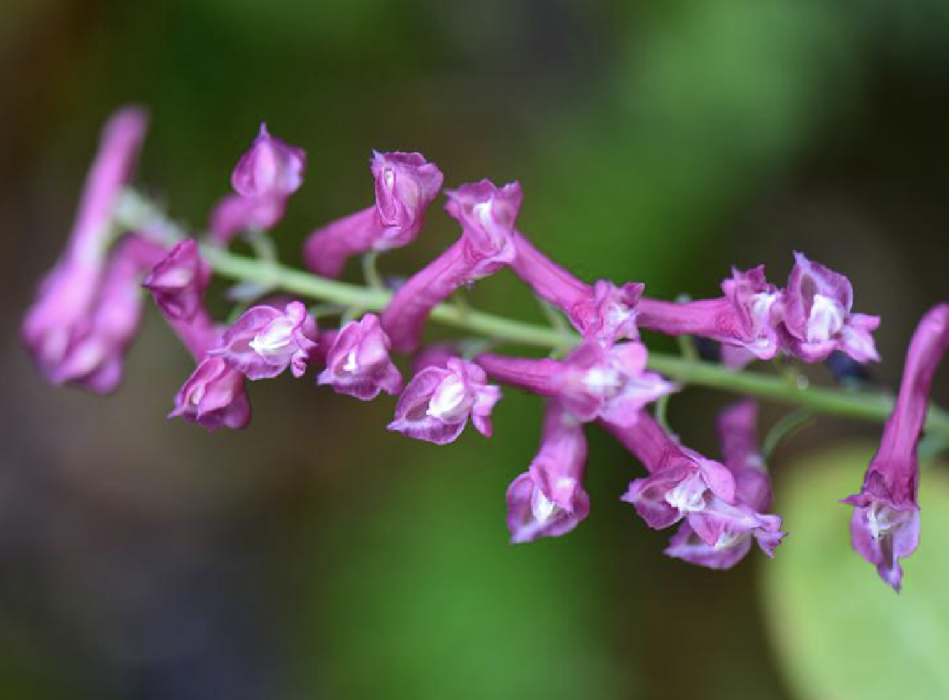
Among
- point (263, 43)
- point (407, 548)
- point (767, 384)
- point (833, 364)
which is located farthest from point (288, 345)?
point (263, 43)

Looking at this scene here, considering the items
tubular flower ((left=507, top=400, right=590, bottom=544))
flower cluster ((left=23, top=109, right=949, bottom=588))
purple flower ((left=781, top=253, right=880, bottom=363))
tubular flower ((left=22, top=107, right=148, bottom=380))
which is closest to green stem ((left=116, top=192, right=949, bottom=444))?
flower cluster ((left=23, top=109, right=949, bottom=588))

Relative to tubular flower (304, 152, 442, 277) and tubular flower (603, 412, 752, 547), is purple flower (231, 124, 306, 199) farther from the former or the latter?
tubular flower (603, 412, 752, 547)

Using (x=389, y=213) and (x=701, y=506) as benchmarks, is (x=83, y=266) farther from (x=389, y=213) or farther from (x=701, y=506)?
(x=701, y=506)

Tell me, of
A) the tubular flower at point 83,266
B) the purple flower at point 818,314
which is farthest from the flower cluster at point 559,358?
the tubular flower at point 83,266

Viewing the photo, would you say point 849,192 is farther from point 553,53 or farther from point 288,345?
point 288,345

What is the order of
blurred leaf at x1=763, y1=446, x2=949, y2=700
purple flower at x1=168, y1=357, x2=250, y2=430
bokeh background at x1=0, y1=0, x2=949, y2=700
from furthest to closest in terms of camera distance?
bokeh background at x1=0, y1=0, x2=949, y2=700 → blurred leaf at x1=763, y1=446, x2=949, y2=700 → purple flower at x1=168, y1=357, x2=250, y2=430

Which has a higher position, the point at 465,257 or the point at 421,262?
the point at 421,262

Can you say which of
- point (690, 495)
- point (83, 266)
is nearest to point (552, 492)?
point (690, 495)

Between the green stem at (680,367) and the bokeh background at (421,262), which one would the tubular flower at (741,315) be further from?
the bokeh background at (421,262)
